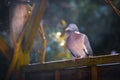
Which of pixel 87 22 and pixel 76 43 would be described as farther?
pixel 87 22

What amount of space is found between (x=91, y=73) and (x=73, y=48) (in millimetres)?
542

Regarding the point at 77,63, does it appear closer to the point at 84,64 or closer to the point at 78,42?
the point at 84,64

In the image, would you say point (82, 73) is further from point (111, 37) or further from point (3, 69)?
point (111, 37)

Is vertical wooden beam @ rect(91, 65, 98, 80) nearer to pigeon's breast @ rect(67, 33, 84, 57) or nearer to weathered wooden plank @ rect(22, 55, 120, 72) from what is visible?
weathered wooden plank @ rect(22, 55, 120, 72)

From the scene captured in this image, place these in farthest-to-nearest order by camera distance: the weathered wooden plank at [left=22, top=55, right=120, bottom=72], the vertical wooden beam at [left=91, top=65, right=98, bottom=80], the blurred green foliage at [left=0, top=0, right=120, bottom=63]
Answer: the blurred green foliage at [left=0, top=0, right=120, bottom=63] < the vertical wooden beam at [left=91, top=65, right=98, bottom=80] < the weathered wooden plank at [left=22, top=55, right=120, bottom=72]

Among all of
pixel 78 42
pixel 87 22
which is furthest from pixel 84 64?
pixel 87 22

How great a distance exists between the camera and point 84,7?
6324mm

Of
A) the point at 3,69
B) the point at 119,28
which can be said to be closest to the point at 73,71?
the point at 3,69

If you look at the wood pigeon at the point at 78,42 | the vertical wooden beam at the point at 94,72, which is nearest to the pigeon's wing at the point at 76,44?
the wood pigeon at the point at 78,42

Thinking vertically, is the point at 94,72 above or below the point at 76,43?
below

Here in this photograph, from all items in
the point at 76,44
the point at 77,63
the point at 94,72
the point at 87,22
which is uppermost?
the point at 87,22

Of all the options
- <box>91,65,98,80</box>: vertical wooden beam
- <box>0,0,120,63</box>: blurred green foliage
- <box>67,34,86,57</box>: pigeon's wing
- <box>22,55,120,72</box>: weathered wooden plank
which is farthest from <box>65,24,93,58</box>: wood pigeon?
<box>0,0,120,63</box>: blurred green foliage

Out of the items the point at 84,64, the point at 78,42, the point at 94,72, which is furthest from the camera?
the point at 78,42

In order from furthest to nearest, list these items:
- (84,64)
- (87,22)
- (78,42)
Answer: (87,22), (78,42), (84,64)
